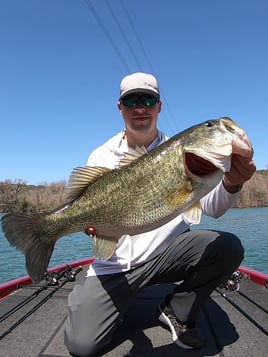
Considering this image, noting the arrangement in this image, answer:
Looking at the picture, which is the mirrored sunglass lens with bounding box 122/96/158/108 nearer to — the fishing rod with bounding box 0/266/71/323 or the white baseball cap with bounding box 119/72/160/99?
the white baseball cap with bounding box 119/72/160/99

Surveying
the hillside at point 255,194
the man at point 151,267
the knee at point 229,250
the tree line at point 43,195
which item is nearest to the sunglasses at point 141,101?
the man at point 151,267

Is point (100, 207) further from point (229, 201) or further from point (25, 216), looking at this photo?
point (229, 201)

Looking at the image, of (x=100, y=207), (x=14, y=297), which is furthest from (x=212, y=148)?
(x=14, y=297)

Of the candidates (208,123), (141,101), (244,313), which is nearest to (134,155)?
(208,123)

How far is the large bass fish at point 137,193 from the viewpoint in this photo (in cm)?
303

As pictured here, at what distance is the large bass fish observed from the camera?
3029 mm

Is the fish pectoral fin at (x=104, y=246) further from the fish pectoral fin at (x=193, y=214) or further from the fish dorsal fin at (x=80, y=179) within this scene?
the fish pectoral fin at (x=193, y=214)

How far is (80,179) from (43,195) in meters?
42.8

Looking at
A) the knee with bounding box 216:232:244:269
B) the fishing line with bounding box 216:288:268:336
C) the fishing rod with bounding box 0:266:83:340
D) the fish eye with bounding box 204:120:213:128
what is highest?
the fish eye with bounding box 204:120:213:128

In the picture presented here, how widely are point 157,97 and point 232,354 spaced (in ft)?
8.39

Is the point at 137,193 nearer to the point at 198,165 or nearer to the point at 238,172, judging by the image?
the point at 198,165

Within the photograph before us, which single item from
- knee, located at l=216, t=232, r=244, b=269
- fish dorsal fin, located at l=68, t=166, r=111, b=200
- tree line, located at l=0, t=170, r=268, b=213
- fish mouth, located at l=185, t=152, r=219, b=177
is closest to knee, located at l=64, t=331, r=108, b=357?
fish dorsal fin, located at l=68, t=166, r=111, b=200

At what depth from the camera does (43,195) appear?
148 feet

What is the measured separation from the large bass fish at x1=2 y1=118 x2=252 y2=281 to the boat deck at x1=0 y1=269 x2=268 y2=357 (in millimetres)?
789
